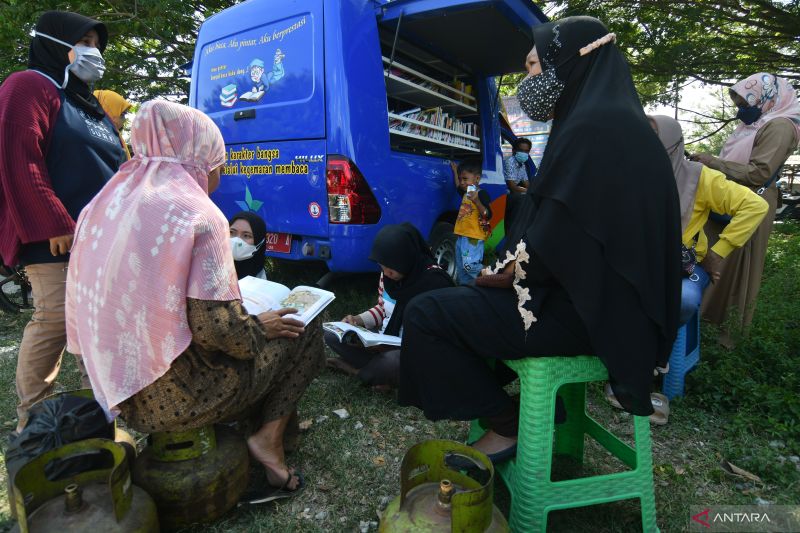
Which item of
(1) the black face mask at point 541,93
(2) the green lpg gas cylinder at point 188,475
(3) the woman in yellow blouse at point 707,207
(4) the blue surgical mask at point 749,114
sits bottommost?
(2) the green lpg gas cylinder at point 188,475

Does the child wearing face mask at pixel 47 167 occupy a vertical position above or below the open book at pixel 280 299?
above

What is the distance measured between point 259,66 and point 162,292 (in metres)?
2.85

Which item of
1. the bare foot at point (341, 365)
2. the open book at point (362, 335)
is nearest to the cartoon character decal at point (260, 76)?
the open book at point (362, 335)

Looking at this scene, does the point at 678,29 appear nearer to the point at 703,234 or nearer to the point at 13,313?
the point at 703,234

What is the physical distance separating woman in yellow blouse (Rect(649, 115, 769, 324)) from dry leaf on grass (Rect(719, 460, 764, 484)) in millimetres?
921

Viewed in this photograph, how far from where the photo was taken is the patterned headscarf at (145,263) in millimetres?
1399

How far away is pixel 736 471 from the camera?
7.04ft

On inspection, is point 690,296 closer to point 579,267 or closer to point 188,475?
point 579,267

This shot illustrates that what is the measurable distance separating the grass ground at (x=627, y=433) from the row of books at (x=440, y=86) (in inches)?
102

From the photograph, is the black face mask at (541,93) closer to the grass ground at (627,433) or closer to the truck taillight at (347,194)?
the grass ground at (627,433)

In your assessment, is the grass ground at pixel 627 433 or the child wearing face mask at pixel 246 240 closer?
the grass ground at pixel 627 433

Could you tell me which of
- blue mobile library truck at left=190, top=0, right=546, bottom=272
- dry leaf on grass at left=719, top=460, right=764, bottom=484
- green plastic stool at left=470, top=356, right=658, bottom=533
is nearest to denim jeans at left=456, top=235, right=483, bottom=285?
blue mobile library truck at left=190, top=0, right=546, bottom=272

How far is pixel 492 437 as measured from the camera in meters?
1.81

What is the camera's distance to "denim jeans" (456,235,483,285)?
4.60 m
